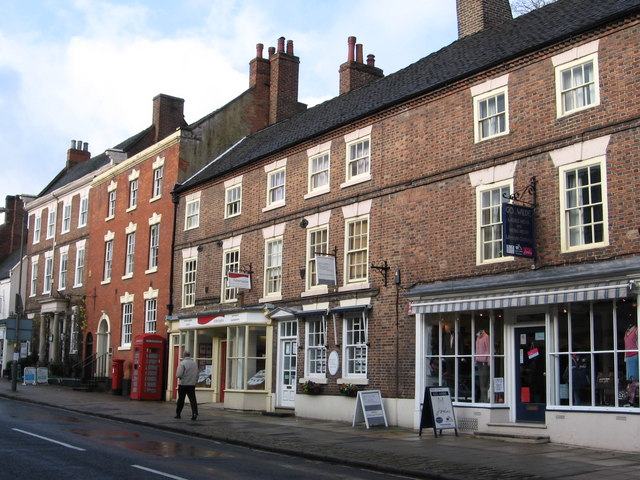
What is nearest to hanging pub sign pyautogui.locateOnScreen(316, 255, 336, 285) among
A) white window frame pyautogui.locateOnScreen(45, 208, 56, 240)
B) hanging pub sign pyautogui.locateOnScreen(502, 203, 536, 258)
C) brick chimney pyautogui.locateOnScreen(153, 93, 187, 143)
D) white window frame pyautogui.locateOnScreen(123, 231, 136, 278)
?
hanging pub sign pyautogui.locateOnScreen(502, 203, 536, 258)

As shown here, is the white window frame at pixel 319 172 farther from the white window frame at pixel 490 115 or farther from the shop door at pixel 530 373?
the shop door at pixel 530 373

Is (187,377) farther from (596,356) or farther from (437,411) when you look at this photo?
(596,356)

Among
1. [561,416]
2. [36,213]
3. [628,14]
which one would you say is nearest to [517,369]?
[561,416]

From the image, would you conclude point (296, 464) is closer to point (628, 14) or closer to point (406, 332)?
point (406, 332)

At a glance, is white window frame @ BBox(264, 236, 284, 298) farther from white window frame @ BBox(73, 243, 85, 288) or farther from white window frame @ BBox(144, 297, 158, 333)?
white window frame @ BBox(73, 243, 85, 288)

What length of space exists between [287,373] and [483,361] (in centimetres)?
815

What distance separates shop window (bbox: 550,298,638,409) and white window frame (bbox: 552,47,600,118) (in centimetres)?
410

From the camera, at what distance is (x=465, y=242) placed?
1775 centimetres

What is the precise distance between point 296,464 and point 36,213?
37.0m

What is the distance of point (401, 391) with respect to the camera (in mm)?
18859

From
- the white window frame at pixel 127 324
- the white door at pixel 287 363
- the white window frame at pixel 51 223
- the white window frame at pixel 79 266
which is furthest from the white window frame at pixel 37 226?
the white door at pixel 287 363

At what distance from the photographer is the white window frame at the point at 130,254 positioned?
33969mm

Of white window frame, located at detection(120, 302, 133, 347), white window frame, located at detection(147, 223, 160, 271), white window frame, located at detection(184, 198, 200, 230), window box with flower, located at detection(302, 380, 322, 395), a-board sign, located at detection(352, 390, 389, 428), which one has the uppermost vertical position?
white window frame, located at detection(184, 198, 200, 230)

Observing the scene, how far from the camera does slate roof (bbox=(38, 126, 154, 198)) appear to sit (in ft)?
134
